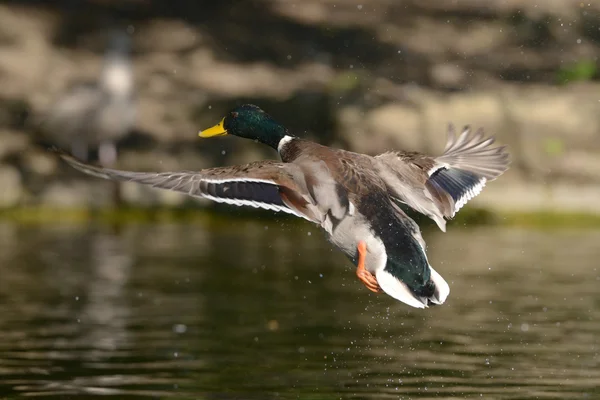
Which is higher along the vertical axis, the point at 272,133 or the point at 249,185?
the point at 249,185

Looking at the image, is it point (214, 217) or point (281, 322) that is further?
point (214, 217)

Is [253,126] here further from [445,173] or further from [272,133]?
[445,173]

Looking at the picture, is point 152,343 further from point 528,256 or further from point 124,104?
point 124,104

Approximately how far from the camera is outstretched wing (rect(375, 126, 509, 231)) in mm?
6328

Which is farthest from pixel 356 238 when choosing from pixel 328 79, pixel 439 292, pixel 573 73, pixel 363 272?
pixel 573 73

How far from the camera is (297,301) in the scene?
9.98 metres

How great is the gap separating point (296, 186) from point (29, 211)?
33.4 feet

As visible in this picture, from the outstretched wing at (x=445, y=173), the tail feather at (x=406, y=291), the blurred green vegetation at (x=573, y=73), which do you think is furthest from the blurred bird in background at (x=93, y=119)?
the tail feather at (x=406, y=291)

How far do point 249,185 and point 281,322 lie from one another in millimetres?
2892

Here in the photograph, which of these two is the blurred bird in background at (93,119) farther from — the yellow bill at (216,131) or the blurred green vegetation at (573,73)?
the yellow bill at (216,131)

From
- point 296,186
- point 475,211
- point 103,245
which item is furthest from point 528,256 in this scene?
point 296,186

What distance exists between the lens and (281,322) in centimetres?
885

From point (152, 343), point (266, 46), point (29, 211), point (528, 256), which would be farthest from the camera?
point (266, 46)

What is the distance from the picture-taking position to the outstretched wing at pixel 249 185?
6.01 m
